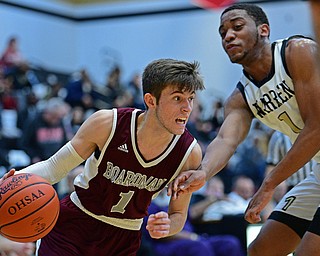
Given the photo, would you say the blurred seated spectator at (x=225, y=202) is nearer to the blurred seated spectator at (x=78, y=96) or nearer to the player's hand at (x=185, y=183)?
the blurred seated spectator at (x=78, y=96)

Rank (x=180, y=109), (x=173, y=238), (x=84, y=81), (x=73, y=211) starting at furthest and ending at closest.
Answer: (x=84, y=81) → (x=173, y=238) → (x=73, y=211) → (x=180, y=109)

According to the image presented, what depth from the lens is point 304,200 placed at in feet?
14.9

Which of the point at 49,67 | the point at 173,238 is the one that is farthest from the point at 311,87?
the point at 49,67

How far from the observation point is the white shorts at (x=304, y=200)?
450cm

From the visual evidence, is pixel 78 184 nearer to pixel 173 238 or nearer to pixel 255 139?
pixel 173 238

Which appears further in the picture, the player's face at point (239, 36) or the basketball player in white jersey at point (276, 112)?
the player's face at point (239, 36)

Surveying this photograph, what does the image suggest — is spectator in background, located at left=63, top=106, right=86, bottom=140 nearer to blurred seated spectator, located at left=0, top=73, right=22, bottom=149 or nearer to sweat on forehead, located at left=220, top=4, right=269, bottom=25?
blurred seated spectator, located at left=0, top=73, right=22, bottom=149

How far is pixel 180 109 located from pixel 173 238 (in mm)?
4024

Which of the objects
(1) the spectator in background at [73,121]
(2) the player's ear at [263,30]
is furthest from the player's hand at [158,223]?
(1) the spectator in background at [73,121]

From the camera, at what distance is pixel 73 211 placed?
4.36 meters

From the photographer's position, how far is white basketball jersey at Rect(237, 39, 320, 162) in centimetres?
448

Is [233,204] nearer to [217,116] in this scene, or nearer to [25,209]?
[217,116]

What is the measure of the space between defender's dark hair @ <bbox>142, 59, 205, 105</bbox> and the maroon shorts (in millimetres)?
905

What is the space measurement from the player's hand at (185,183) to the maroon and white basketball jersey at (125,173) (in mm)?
143
